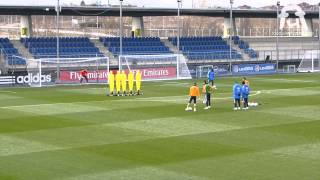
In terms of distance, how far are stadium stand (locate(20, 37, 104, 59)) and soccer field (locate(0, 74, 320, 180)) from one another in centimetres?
2585

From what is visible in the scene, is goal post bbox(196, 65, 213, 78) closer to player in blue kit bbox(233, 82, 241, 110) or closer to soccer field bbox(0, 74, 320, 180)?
soccer field bbox(0, 74, 320, 180)

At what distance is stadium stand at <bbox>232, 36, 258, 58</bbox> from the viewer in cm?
7338

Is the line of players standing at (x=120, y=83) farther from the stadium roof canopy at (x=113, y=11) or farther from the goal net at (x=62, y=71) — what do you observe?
the stadium roof canopy at (x=113, y=11)

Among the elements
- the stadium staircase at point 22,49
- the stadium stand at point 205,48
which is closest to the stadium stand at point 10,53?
the stadium staircase at point 22,49

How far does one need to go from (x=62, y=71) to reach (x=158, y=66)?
382 inches

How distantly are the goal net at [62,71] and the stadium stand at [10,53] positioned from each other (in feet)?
9.33

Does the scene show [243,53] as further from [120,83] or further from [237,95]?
[237,95]

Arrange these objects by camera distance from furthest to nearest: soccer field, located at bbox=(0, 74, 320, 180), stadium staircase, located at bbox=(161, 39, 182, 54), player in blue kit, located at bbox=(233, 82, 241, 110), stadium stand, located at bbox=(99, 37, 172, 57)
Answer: stadium staircase, located at bbox=(161, 39, 182, 54) < stadium stand, located at bbox=(99, 37, 172, 57) < player in blue kit, located at bbox=(233, 82, 241, 110) < soccer field, located at bbox=(0, 74, 320, 180)

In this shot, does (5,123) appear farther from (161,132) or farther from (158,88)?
(158,88)

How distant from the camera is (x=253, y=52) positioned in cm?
7381

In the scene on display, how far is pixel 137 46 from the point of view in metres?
67.7

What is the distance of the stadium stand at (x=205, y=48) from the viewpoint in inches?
2699

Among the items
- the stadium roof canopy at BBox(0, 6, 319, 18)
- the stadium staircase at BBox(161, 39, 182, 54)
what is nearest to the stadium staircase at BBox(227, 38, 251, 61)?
the stadium roof canopy at BBox(0, 6, 319, 18)

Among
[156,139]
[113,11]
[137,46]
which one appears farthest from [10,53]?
[156,139]
